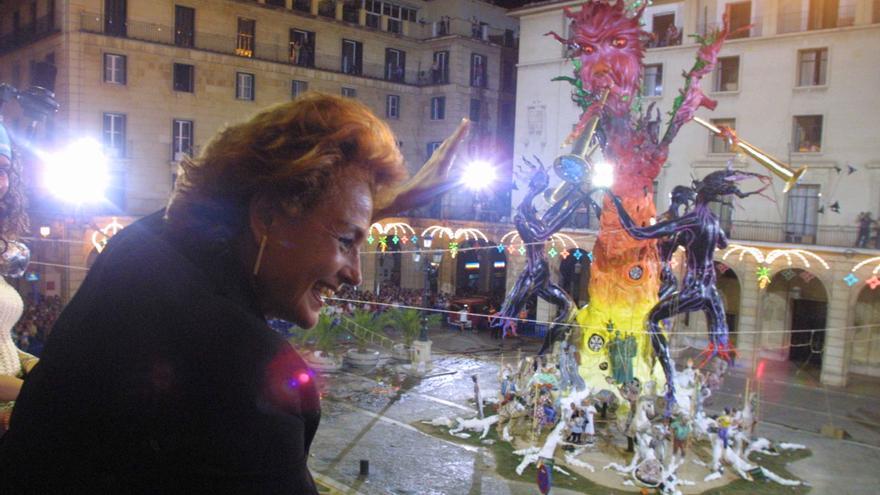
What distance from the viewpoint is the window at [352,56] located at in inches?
1545

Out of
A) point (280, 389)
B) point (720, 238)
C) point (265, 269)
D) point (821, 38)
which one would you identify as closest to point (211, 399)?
point (280, 389)

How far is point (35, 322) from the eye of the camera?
22516 millimetres

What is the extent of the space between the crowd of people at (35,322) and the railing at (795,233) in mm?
23748

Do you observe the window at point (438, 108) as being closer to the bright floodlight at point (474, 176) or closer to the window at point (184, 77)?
the window at point (184, 77)

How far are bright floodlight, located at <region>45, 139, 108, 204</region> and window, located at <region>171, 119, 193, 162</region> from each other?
3.09m

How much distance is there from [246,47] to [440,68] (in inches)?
425

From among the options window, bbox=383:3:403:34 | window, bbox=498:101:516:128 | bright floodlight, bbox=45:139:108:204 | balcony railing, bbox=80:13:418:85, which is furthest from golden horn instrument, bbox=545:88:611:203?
window, bbox=498:101:516:128

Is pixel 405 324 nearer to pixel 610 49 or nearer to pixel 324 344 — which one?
pixel 324 344

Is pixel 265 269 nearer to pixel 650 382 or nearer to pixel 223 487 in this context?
pixel 223 487

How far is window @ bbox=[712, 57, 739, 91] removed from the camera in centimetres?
3047

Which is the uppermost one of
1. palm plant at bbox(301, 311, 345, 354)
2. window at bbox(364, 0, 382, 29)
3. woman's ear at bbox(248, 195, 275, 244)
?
window at bbox(364, 0, 382, 29)

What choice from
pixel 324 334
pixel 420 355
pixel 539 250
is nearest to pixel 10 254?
pixel 539 250

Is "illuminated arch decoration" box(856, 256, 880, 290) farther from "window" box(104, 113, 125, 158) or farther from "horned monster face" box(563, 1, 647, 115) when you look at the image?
"window" box(104, 113, 125, 158)

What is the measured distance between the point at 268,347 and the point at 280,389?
8 cm
